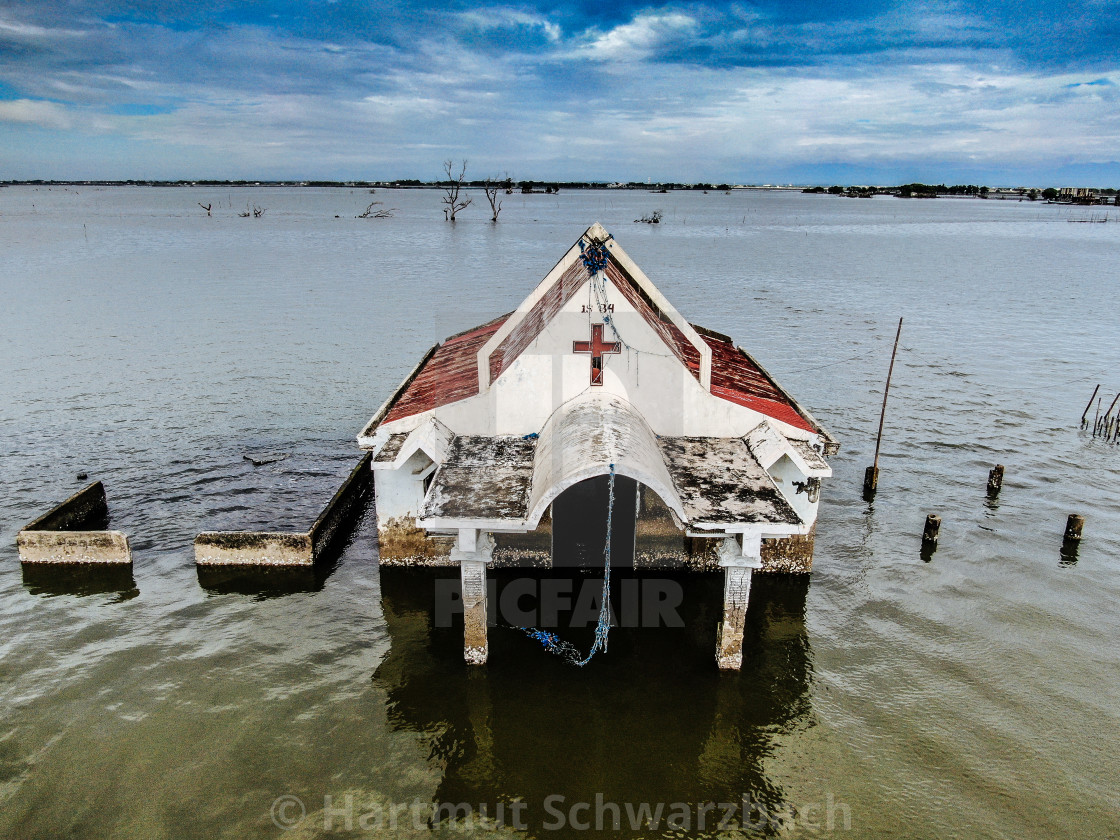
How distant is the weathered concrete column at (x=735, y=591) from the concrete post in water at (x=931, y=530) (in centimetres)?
825

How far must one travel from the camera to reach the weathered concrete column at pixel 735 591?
41.2 ft

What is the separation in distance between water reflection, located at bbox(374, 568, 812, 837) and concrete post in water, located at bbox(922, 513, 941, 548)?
5505 millimetres

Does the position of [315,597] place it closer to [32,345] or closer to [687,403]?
[687,403]

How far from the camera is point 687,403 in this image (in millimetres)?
15164

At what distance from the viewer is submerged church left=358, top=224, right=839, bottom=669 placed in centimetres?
1245

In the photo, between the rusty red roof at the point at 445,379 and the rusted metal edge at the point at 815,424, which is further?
the rusty red roof at the point at 445,379

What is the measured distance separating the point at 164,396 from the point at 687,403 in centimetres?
2533

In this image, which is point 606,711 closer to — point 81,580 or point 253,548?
point 253,548

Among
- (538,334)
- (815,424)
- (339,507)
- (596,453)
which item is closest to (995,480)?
(815,424)

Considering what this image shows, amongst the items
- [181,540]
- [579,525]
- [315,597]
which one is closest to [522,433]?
[579,525]

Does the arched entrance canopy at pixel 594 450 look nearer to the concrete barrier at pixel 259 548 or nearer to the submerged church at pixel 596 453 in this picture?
the submerged church at pixel 596 453

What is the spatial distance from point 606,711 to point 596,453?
4.85 meters

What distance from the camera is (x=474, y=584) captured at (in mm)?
13055

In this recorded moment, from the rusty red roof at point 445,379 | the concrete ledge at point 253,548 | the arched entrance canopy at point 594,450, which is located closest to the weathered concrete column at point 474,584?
the arched entrance canopy at point 594,450
